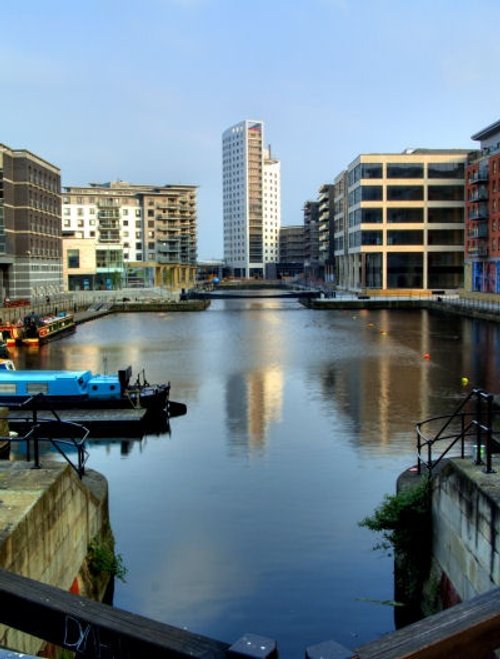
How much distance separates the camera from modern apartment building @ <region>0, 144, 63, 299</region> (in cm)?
8456

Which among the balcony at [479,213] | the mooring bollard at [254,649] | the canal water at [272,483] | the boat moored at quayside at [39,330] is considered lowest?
the canal water at [272,483]

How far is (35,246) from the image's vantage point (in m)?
93.1

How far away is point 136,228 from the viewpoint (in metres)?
166

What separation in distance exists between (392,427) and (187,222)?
15778 cm

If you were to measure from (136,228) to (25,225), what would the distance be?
7744cm

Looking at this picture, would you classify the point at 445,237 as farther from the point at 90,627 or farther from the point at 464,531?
the point at 90,627

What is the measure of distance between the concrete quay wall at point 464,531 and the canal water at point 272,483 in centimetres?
192

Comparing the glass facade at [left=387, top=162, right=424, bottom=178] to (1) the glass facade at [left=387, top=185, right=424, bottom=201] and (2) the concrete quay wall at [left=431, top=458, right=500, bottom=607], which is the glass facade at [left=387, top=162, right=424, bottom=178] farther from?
(2) the concrete quay wall at [left=431, top=458, right=500, bottom=607]

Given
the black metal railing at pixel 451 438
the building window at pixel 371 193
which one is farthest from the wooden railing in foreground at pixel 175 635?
the building window at pixel 371 193

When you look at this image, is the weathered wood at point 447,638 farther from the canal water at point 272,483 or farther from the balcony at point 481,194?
the balcony at point 481,194

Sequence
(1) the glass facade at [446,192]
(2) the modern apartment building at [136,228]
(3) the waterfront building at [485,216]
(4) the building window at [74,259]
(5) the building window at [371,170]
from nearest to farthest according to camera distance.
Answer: (3) the waterfront building at [485,216] → (1) the glass facade at [446,192] → (5) the building window at [371,170] → (4) the building window at [74,259] → (2) the modern apartment building at [136,228]

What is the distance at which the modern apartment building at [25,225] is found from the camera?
84.6 meters

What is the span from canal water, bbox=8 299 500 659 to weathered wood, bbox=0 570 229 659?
30.0 ft

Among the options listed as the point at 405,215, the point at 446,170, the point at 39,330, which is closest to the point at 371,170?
the point at 405,215
